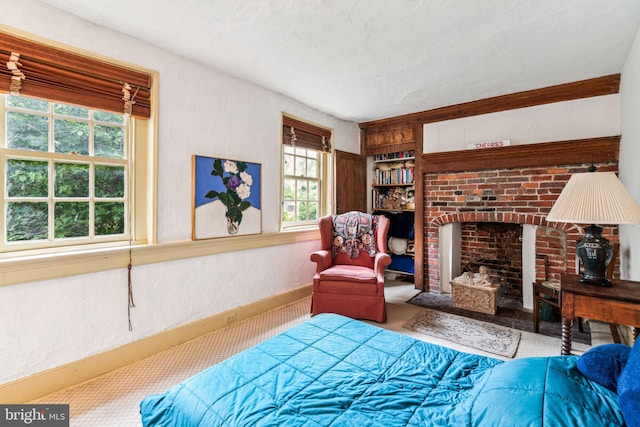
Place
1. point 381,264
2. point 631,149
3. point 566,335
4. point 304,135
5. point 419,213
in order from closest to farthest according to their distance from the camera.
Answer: point 566,335 < point 631,149 < point 381,264 < point 304,135 < point 419,213

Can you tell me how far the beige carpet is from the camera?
70.2 inches

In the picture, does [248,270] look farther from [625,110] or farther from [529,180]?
[625,110]

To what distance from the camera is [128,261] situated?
90.7 inches

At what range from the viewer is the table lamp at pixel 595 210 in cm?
166

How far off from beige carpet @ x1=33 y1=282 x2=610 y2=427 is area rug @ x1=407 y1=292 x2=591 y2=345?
17 cm

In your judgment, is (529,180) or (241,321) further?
(529,180)

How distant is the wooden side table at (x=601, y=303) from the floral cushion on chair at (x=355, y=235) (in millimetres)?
1954

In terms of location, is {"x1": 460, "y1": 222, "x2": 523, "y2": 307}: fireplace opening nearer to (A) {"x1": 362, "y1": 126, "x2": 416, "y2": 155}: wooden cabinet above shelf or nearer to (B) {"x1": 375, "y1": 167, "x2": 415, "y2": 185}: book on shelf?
(B) {"x1": 375, "y1": 167, "x2": 415, "y2": 185}: book on shelf

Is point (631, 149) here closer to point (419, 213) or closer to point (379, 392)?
point (419, 213)

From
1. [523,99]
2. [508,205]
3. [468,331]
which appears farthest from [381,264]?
[523,99]

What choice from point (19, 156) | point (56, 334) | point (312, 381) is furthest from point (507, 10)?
point (56, 334)

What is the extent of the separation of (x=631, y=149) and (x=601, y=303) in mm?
1661

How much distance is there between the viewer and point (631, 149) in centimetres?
247

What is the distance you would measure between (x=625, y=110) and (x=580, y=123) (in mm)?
437
